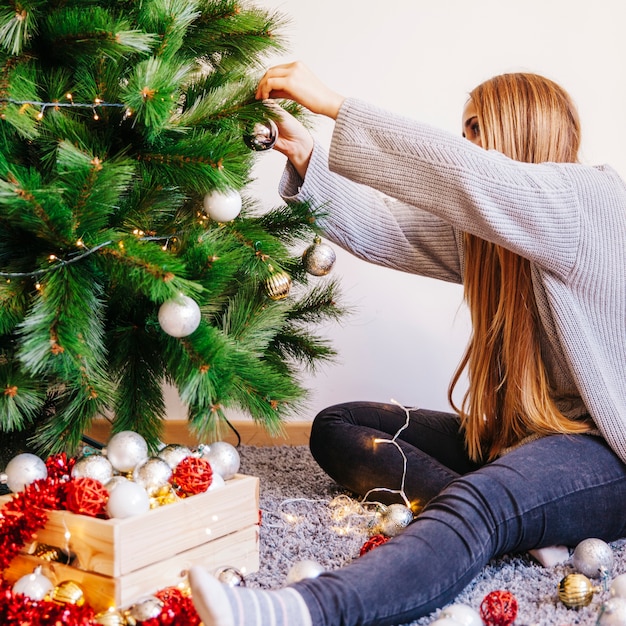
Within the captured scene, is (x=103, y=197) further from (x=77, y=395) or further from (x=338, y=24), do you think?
(x=338, y=24)

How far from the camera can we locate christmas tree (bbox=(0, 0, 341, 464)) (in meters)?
0.77

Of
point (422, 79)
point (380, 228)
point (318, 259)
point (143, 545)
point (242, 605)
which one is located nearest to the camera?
point (242, 605)

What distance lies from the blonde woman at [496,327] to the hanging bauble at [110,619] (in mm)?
151

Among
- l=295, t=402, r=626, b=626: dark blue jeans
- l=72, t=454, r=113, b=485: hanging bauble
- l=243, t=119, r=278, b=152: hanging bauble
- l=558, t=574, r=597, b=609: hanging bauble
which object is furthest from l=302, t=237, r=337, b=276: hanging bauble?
l=558, t=574, r=597, b=609: hanging bauble

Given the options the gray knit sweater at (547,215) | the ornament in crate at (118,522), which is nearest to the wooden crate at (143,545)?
the ornament in crate at (118,522)

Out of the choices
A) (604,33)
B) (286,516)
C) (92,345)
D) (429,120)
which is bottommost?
(286,516)

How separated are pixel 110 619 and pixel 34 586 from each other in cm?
Result: 9

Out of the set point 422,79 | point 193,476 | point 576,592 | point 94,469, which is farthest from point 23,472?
point 422,79

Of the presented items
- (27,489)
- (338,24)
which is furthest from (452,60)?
(27,489)

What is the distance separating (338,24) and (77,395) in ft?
3.78

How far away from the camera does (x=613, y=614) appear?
77cm

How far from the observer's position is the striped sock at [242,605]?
0.66 metres

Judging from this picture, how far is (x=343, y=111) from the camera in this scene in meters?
1.04

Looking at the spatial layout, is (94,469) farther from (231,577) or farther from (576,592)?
(576,592)
